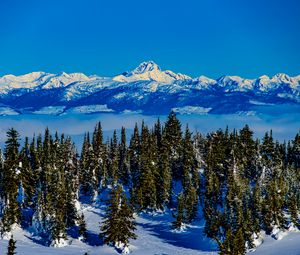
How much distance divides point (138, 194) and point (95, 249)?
29940 mm

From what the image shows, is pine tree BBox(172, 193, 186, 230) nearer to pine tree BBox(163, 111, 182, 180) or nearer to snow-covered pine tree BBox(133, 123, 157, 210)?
snow-covered pine tree BBox(133, 123, 157, 210)

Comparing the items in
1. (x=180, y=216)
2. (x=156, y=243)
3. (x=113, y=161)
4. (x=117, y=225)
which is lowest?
(x=156, y=243)

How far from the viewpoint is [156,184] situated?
151 meters

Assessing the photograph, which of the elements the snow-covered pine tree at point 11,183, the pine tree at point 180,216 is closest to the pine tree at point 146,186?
the pine tree at point 180,216

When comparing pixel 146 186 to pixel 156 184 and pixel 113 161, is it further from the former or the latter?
pixel 113 161

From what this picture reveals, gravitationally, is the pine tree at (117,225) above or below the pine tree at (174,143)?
below

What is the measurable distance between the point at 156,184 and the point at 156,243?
2944cm

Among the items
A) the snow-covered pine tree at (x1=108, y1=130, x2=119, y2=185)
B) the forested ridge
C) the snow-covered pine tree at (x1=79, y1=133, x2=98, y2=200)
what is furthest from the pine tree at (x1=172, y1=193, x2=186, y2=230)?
the snow-covered pine tree at (x1=79, y1=133, x2=98, y2=200)

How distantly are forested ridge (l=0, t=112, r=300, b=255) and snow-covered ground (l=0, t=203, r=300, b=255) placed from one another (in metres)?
2.33

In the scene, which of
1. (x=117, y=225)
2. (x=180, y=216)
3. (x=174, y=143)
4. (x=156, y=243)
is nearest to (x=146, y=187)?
(x=180, y=216)

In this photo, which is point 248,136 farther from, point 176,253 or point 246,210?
point 176,253

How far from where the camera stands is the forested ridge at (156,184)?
4690 inches

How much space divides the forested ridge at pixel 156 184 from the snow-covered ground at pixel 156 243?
2332 mm

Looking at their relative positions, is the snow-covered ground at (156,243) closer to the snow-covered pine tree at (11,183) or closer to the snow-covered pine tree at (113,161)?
the snow-covered pine tree at (11,183)
